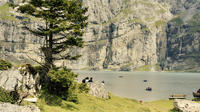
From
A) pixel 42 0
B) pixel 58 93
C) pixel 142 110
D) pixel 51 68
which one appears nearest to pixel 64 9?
pixel 42 0

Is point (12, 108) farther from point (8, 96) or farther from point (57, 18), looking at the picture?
point (57, 18)

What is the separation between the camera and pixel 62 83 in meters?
25.5

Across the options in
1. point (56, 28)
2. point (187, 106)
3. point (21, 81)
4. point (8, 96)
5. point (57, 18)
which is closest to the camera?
point (8, 96)

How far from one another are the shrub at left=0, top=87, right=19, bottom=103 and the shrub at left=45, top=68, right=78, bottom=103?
5.70 m

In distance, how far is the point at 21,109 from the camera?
16.8 meters

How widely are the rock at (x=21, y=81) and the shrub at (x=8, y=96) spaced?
337mm

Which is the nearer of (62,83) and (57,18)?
(62,83)

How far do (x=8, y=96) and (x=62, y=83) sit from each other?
746cm

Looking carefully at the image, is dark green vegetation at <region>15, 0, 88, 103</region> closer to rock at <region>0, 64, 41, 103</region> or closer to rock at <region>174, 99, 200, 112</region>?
rock at <region>0, 64, 41, 103</region>

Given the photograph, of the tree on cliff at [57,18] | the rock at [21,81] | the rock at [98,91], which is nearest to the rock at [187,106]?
the rock at [98,91]

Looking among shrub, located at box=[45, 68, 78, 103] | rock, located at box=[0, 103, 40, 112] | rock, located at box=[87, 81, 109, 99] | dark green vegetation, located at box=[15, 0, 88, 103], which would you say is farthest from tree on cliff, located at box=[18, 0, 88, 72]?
rock, located at box=[0, 103, 40, 112]

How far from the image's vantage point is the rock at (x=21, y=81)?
2003 centimetres

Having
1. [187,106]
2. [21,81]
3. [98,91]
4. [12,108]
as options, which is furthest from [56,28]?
[187,106]

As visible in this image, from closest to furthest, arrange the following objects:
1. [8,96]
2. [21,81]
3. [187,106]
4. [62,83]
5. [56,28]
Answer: [8,96], [21,81], [62,83], [56,28], [187,106]
